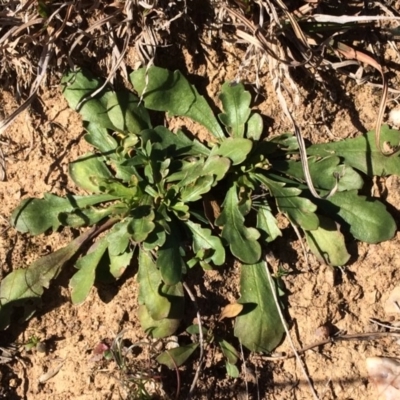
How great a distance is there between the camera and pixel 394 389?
8.25 feet

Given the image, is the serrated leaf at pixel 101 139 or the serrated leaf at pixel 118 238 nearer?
the serrated leaf at pixel 118 238

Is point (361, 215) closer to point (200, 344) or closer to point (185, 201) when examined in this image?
point (185, 201)

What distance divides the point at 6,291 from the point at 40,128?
0.68 meters

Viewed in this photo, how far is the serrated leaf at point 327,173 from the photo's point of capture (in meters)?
2.54

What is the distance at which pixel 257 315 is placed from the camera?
8.28 feet

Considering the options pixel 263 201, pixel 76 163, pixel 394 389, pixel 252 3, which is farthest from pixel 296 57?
pixel 394 389

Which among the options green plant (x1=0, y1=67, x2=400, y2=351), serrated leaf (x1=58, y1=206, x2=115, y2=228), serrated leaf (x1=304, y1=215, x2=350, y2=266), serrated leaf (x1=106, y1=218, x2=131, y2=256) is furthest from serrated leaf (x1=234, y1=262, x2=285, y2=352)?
serrated leaf (x1=58, y1=206, x2=115, y2=228)

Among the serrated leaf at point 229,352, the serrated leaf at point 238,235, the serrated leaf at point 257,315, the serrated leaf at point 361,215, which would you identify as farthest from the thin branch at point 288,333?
the serrated leaf at point 361,215

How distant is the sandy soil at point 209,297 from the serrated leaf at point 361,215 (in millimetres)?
82

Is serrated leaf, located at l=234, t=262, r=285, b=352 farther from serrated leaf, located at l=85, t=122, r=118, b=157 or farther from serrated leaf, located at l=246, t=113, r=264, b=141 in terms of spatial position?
serrated leaf, located at l=85, t=122, r=118, b=157

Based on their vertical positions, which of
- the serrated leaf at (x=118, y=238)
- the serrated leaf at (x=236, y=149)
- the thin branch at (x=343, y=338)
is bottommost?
the thin branch at (x=343, y=338)

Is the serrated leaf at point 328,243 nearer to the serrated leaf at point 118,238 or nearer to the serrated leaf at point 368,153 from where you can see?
the serrated leaf at point 368,153

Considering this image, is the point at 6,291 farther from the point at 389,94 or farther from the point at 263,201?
the point at 389,94

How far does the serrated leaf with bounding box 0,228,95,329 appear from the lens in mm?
2545
